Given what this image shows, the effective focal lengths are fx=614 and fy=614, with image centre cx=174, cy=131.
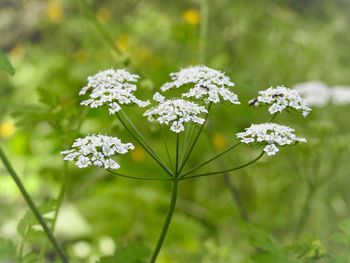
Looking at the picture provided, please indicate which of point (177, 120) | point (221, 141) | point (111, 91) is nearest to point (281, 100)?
point (177, 120)

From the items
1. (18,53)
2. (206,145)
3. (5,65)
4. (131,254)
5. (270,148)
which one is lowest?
(270,148)

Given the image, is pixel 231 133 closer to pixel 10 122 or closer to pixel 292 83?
pixel 292 83

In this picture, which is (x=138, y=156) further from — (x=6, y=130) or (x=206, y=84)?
(x=206, y=84)

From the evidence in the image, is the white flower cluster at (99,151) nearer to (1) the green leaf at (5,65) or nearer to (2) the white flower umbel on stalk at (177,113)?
(2) the white flower umbel on stalk at (177,113)

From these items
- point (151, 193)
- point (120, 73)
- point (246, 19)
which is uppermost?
point (246, 19)

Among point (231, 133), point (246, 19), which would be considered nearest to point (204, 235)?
point (231, 133)

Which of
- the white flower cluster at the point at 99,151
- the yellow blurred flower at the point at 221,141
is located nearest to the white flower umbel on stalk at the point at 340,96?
the yellow blurred flower at the point at 221,141
